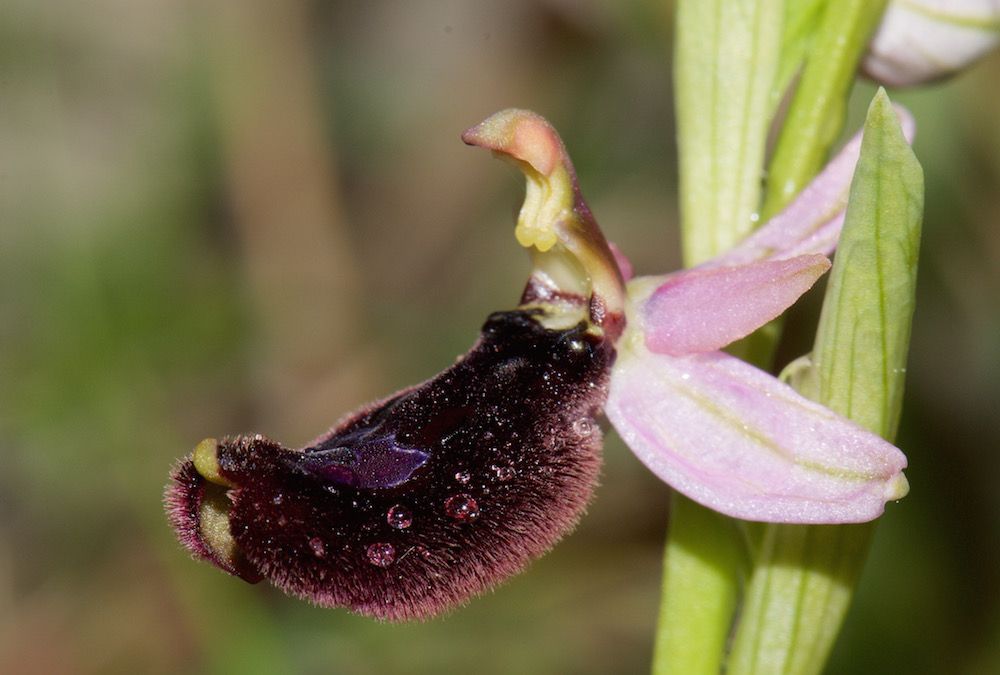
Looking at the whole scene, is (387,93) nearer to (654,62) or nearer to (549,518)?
(654,62)

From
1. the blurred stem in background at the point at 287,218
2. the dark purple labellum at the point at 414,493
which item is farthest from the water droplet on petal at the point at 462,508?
the blurred stem in background at the point at 287,218

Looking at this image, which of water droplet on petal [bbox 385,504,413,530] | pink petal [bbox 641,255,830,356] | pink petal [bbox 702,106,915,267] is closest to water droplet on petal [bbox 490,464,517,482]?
water droplet on petal [bbox 385,504,413,530]

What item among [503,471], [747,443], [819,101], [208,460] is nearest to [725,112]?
[819,101]

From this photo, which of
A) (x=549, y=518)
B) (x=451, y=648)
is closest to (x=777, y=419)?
(x=549, y=518)

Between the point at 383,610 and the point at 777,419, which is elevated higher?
the point at 777,419

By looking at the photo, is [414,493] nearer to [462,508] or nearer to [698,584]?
[462,508]

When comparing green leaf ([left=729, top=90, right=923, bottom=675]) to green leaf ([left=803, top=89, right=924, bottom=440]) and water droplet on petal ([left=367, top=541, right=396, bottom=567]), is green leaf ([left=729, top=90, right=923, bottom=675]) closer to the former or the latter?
green leaf ([left=803, top=89, right=924, bottom=440])

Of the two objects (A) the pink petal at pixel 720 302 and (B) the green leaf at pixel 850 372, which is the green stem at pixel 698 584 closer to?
(B) the green leaf at pixel 850 372

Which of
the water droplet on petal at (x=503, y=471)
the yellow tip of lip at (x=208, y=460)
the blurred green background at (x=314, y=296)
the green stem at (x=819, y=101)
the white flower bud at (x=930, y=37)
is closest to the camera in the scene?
the yellow tip of lip at (x=208, y=460)
